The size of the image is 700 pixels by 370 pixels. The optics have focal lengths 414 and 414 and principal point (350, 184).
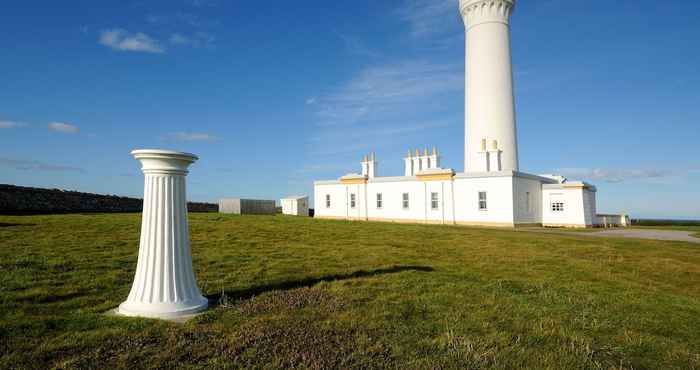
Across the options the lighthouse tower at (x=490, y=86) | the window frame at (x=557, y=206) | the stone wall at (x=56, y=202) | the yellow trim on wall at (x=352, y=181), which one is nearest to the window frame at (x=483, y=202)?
the lighthouse tower at (x=490, y=86)

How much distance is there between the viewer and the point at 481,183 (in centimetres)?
2725

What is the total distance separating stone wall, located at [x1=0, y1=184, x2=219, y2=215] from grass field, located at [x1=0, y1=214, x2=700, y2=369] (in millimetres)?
11442

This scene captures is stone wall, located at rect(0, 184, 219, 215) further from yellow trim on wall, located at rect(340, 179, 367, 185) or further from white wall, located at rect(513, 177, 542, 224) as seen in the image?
white wall, located at rect(513, 177, 542, 224)

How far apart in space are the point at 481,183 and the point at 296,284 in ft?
74.6

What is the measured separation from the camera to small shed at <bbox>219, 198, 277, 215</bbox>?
3191 cm

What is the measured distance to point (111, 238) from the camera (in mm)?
12078

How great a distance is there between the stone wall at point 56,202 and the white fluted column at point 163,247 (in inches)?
751

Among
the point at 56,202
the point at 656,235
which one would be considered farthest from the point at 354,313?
the point at 56,202

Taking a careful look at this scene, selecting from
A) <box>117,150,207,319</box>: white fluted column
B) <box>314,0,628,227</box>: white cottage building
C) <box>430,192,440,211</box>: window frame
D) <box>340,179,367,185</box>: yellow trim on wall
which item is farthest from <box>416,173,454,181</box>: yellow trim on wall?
<box>117,150,207,319</box>: white fluted column

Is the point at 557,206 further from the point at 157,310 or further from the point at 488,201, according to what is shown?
the point at 157,310

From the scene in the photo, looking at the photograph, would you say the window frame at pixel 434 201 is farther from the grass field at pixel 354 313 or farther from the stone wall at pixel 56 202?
the stone wall at pixel 56 202

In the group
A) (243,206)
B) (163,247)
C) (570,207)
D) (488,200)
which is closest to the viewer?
(163,247)

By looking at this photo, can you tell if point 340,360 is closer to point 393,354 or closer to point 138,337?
point 393,354

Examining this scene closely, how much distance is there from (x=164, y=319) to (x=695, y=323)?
22.4 ft
